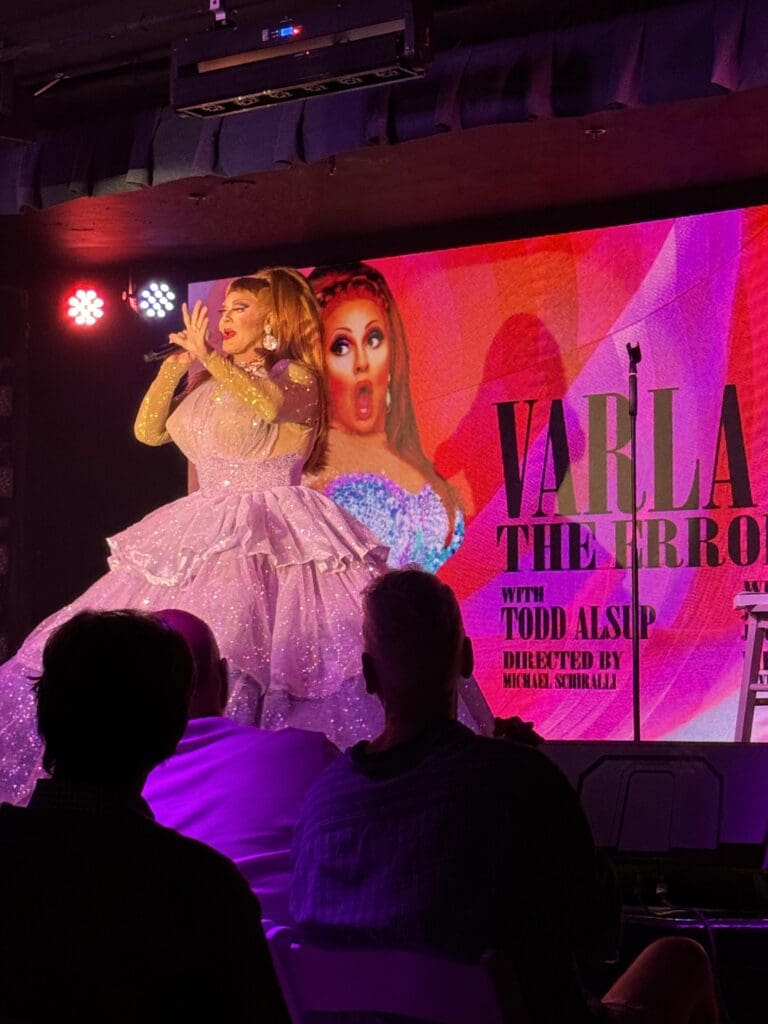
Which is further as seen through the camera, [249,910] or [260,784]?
[260,784]

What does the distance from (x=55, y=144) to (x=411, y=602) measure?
4.34 metres

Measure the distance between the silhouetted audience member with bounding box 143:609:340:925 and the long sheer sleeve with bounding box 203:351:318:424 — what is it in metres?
2.83

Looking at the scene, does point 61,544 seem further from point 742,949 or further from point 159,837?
point 159,837

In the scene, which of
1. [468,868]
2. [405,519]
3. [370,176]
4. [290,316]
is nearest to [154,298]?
[370,176]

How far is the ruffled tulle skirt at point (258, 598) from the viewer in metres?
3.99

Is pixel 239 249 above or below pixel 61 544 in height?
above

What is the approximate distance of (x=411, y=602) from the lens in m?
1.98

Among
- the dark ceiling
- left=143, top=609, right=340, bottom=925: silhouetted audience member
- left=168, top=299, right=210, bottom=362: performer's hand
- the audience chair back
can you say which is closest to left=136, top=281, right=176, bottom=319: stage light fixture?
the dark ceiling

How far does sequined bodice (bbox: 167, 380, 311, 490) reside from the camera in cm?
482

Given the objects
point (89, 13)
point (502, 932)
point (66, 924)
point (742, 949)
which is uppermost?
point (89, 13)

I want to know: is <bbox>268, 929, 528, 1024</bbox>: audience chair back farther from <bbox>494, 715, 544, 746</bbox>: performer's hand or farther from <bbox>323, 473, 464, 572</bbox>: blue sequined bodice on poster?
<bbox>323, 473, 464, 572</bbox>: blue sequined bodice on poster

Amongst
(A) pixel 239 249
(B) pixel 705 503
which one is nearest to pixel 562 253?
(B) pixel 705 503

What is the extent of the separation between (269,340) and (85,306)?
2.36 metres

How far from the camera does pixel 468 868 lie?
168 centimetres
